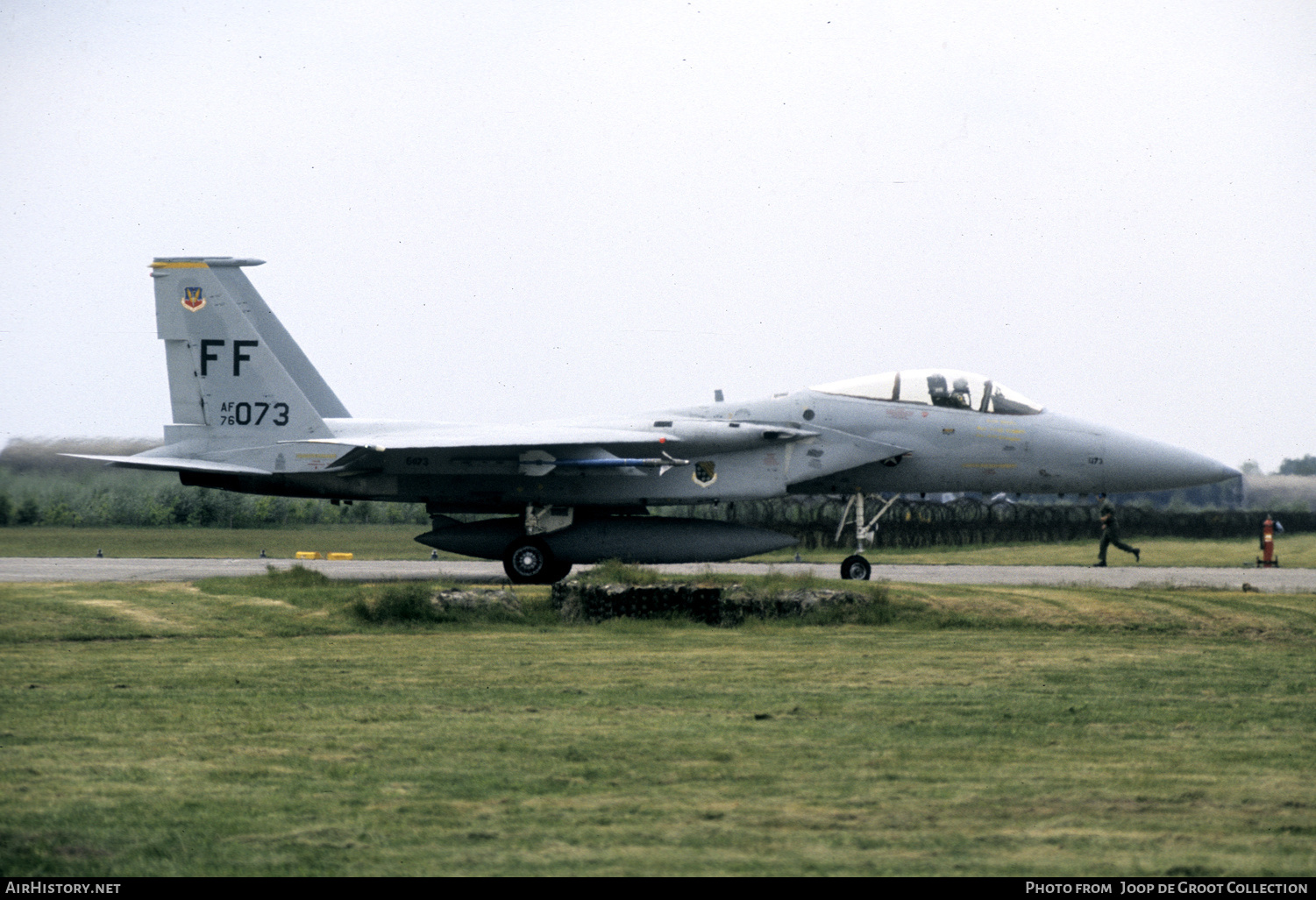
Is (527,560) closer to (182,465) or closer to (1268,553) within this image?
(182,465)

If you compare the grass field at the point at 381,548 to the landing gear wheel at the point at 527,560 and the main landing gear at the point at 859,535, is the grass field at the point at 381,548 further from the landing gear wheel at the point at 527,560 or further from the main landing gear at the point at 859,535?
the landing gear wheel at the point at 527,560

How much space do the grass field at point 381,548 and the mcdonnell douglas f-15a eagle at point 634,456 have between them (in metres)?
3.89

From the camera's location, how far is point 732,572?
15625mm

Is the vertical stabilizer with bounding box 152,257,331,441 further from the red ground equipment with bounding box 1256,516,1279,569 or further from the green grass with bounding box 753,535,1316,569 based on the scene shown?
the red ground equipment with bounding box 1256,516,1279,569

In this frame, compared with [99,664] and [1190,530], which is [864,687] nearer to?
[99,664]

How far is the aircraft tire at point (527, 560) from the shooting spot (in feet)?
57.1

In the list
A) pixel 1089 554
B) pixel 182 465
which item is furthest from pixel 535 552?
pixel 1089 554

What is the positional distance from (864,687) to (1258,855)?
3.64 metres

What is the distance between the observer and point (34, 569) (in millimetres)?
19609

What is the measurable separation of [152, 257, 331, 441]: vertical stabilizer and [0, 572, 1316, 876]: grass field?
7858 mm

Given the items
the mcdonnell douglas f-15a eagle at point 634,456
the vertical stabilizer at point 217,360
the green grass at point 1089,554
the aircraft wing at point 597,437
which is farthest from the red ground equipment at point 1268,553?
the vertical stabilizer at point 217,360

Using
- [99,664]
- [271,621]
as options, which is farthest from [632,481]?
[99,664]

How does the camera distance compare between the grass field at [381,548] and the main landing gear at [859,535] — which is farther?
the grass field at [381,548]

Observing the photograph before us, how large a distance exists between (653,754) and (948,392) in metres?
13.0
